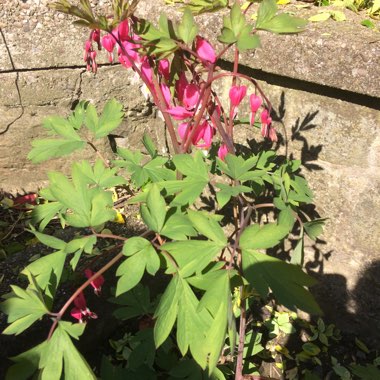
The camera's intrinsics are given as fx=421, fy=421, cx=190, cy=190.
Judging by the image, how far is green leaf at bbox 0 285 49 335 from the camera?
864mm

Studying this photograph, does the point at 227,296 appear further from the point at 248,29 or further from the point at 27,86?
the point at 27,86

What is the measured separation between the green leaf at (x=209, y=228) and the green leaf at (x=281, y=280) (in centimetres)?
7

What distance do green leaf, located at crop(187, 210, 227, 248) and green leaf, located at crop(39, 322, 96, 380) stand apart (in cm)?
32

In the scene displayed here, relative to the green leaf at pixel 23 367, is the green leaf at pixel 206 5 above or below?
above

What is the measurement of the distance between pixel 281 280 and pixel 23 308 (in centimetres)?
53

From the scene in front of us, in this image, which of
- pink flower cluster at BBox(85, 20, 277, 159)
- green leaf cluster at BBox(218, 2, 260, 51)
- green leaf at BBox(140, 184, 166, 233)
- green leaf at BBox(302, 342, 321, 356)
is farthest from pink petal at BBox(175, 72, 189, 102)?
green leaf at BBox(302, 342, 321, 356)

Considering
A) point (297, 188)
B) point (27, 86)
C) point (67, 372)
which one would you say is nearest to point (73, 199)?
point (67, 372)

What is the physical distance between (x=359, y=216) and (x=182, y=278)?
0.83m

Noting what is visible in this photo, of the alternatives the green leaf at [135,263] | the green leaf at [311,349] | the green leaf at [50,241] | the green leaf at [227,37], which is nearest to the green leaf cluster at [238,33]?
the green leaf at [227,37]

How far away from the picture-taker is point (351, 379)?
1.55m

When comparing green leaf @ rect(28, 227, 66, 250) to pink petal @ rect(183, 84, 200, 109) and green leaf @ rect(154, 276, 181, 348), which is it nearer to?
green leaf @ rect(154, 276, 181, 348)

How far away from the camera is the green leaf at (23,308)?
34.0 inches

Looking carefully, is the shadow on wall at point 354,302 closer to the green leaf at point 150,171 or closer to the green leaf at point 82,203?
the green leaf at point 150,171

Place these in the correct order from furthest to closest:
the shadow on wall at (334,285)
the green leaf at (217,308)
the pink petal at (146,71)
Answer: the shadow on wall at (334,285), the pink petal at (146,71), the green leaf at (217,308)
